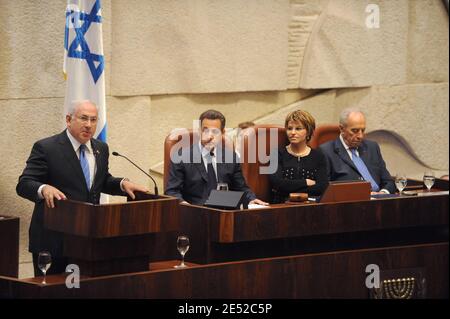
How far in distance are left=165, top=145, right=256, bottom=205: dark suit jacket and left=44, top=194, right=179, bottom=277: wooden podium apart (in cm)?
75

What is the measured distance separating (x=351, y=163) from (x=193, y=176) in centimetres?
117

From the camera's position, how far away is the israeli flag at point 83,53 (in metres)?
5.98

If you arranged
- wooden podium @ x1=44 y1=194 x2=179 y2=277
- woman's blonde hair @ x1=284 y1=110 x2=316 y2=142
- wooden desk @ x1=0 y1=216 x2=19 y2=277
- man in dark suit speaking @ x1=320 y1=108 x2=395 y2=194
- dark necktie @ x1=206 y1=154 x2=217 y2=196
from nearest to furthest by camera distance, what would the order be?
wooden podium @ x1=44 y1=194 x2=179 y2=277, wooden desk @ x1=0 y1=216 x2=19 y2=277, dark necktie @ x1=206 y1=154 x2=217 y2=196, woman's blonde hair @ x1=284 y1=110 x2=316 y2=142, man in dark suit speaking @ x1=320 y1=108 x2=395 y2=194

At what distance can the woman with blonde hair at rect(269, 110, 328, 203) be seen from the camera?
578cm

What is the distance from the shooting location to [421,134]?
27.3 ft

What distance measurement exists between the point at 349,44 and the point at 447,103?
1.14m

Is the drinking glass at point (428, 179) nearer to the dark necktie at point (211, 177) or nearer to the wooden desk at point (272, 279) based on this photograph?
the wooden desk at point (272, 279)

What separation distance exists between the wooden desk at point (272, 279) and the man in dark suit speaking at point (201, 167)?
1.83 feet

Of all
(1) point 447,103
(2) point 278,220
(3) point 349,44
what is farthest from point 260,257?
(1) point 447,103

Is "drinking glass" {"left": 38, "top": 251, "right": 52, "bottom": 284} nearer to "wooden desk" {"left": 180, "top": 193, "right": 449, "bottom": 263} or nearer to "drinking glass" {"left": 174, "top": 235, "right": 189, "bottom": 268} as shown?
"drinking glass" {"left": 174, "top": 235, "right": 189, "bottom": 268}

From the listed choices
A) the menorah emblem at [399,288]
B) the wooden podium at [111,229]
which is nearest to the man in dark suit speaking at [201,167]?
the wooden podium at [111,229]

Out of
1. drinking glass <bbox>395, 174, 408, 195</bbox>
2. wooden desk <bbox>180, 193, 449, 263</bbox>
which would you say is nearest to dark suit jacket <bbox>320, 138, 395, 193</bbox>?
drinking glass <bbox>395, 174, 408, 195</bbox>

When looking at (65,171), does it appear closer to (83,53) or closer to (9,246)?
(9,246)
